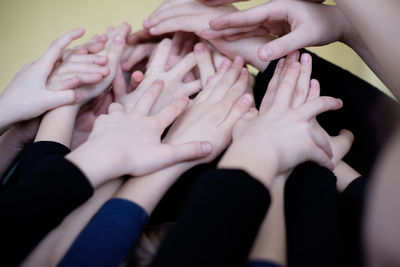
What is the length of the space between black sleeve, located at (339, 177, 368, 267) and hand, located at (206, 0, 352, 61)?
0.21m

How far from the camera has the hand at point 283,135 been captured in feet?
1.01

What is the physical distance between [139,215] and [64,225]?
3.3 inches

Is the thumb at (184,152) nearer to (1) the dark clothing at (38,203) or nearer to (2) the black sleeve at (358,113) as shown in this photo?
(1) the dark clothing at (38,203)

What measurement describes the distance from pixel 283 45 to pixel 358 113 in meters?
0.16

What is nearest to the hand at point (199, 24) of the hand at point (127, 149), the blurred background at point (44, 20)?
the hand at point (127, 149)

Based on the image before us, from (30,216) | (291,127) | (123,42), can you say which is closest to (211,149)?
(291,127)

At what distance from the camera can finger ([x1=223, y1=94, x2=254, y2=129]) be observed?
42cm

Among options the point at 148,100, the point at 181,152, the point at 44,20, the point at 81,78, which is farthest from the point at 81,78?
the point at 44,20

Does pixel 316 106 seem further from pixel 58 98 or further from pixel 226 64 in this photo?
pixel 58 98

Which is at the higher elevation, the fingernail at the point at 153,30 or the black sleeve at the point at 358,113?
the fingernail at the point at 153,30

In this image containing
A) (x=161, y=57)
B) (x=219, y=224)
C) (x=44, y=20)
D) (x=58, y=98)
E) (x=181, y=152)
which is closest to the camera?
(x=219, y=224)

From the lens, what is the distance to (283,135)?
338 millimetres

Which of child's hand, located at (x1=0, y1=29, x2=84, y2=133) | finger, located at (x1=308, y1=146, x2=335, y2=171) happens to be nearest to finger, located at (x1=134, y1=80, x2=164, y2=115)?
child's hand, located at (x1=0, y1=29, x2=84, y2=133)

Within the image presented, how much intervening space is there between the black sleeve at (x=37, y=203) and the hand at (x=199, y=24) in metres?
0.34
